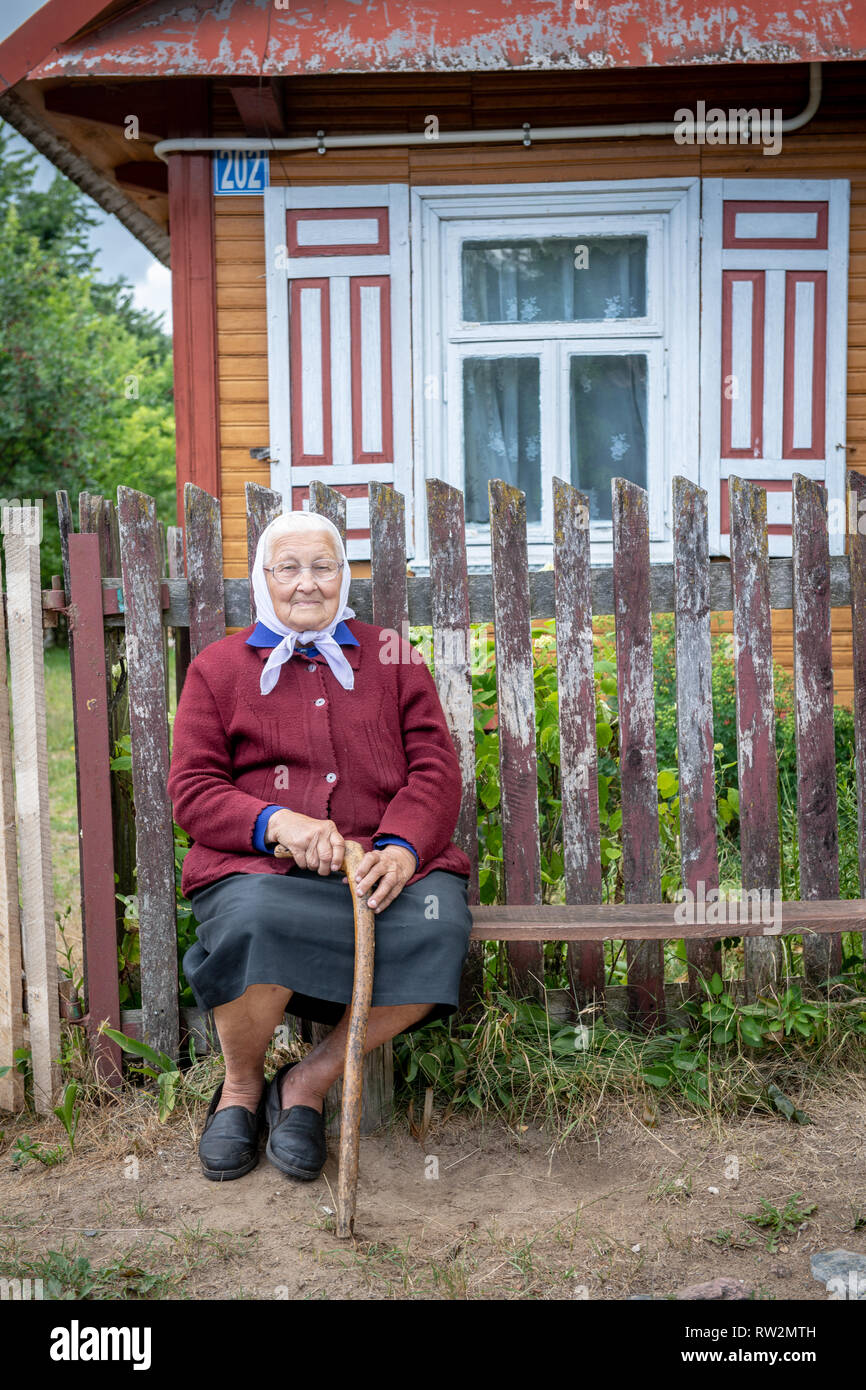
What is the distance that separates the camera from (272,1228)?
7.91ft

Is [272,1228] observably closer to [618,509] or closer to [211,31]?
[618,509]

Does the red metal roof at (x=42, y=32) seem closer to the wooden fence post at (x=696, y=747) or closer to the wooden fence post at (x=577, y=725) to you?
the wooden fence post at (x=577, y=725)

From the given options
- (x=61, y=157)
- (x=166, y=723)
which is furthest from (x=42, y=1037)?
(x=61, y=157)

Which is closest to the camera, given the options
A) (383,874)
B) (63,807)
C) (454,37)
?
(383,874)

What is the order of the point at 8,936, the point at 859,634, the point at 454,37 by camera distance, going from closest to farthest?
the point at 8,936 → the point at 859,634 → the point at 454,37

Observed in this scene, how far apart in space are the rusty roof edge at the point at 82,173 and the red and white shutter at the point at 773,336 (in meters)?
3.44

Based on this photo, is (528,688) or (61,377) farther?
(61,377)

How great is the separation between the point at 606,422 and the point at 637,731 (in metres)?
3.29

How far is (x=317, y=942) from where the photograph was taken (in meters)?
2.52

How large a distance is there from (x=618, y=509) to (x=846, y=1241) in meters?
1.81

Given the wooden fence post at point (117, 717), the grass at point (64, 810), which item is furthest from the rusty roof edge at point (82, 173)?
the wooden fence post at point (117, 717)

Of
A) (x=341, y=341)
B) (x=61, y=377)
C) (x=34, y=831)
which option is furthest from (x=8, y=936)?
(x=61, y=377)

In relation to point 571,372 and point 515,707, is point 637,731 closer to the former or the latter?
point 515,707

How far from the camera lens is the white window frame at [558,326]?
18.7 ft
